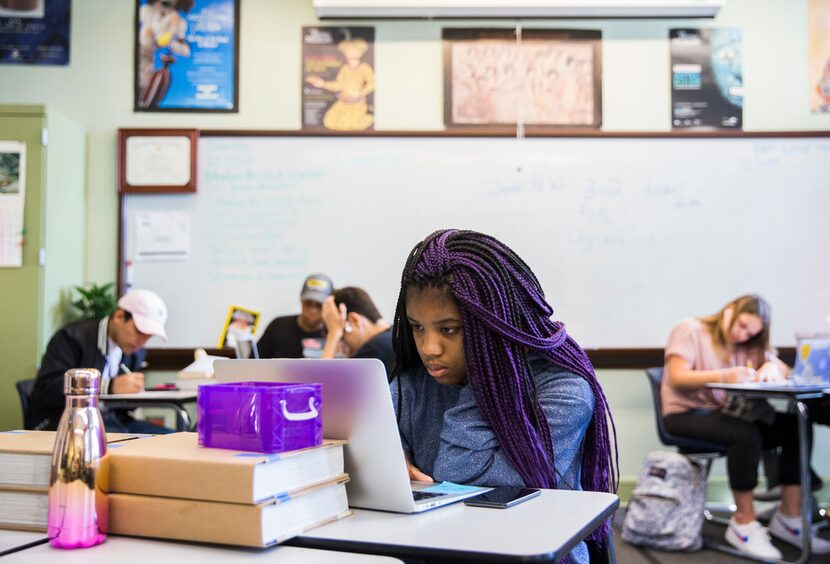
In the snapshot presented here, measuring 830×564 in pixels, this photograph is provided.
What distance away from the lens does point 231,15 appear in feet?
14.7

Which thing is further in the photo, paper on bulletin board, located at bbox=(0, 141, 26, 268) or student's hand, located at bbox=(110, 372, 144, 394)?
paper on bulletin board, located at bbox=(0, 141, 26, 268)

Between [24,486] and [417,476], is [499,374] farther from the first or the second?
[24,486]

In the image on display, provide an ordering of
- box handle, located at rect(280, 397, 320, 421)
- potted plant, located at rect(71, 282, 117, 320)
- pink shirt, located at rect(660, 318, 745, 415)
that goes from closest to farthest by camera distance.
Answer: box handle, located at rect(280, 397, 320, 421)
pink shirt, located at rect(660, 318, 745, 415)
potted plant, located at rect(71, 282, 117, 320)

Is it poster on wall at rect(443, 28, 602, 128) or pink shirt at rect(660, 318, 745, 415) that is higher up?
poster on wall at rect(443, 28, 602, 128)

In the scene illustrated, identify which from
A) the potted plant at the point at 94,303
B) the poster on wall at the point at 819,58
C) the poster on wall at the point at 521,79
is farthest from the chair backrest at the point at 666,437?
the potted plant at the point at 94,303

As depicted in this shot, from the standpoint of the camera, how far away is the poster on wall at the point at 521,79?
4410 mm

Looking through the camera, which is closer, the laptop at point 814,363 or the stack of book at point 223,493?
the stack of book at point 223,493

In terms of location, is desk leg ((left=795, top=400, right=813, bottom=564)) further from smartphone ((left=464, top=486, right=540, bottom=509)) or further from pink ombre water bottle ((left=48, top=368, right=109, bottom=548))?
pink ombre water bottle ((left=48, top=368, right=109, bottom=548))

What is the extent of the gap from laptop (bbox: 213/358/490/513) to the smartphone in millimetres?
→ 34

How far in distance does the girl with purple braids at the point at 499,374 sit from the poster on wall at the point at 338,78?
302 centimetres

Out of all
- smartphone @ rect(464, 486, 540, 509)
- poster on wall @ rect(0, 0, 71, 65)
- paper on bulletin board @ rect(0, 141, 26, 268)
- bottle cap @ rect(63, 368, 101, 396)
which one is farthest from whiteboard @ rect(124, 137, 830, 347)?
bottle cap @ rect(63, 368, 101, 396)

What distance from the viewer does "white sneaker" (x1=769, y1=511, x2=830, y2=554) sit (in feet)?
11.5

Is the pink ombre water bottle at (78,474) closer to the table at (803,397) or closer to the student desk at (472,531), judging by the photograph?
the student desk at (472,531)

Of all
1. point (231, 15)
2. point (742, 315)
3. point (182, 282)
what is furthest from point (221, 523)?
point (231, 15)
